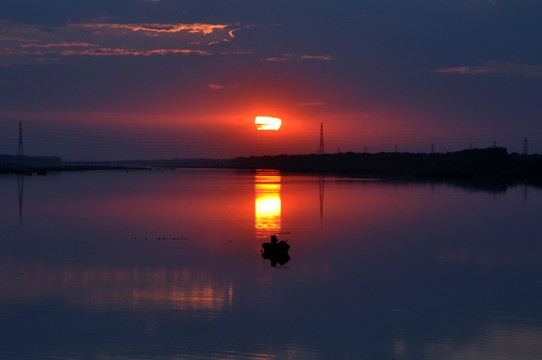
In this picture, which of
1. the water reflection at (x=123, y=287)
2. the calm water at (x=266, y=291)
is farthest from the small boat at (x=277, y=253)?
the water reflection at (x=123, y=287)

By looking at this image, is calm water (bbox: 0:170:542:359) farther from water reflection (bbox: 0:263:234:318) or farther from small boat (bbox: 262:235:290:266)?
small boat (bbox: 262:235:290:266)

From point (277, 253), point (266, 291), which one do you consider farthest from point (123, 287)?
point (277, 253)

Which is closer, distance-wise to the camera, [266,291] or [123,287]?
[266,291]

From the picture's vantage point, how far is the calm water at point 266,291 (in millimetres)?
16109

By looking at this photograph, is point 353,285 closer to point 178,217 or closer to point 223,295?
point 223,295

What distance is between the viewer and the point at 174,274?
25.3 m

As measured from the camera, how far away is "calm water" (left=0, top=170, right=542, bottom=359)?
16109 millimetres

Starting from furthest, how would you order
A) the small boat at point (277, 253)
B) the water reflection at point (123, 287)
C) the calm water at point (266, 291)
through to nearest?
the small boat at point (277, 253) < the water reflection at point (123, 287) < the calm water at point (266, 291)

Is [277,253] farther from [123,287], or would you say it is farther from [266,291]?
[123,287]

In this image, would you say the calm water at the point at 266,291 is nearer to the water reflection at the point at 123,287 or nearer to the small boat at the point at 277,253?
the water reflection at the point at 123,287

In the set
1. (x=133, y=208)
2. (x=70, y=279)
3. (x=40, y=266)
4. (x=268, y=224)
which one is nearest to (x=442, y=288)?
(x=70, y=279)

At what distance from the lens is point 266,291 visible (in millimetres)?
22406

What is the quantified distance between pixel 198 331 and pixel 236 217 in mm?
33733

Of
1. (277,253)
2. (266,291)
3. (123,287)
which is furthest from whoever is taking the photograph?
(277,253)
